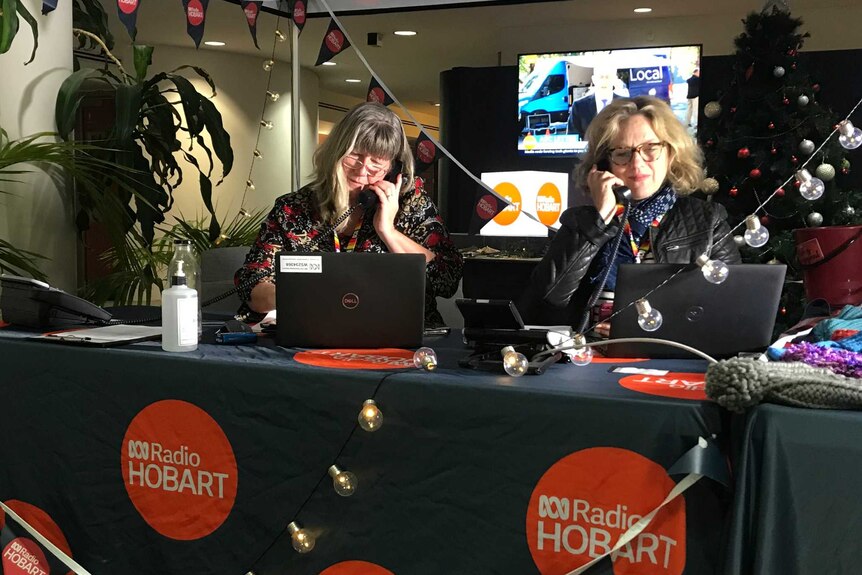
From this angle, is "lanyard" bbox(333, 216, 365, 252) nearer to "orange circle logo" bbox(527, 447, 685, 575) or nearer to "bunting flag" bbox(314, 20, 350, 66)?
"orange circle logo" bbox(527, 447, 685, 575)

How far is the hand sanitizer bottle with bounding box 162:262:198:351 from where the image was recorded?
1.68 m

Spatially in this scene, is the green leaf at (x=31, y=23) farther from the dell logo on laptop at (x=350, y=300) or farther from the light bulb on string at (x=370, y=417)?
the light bulb on string at (x=370, y=417)

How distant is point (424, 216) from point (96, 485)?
1.23 meters

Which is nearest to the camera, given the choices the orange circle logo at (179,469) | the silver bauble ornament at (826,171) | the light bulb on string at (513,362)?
the light bulb on string at (513,362)

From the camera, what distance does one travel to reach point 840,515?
1.16m

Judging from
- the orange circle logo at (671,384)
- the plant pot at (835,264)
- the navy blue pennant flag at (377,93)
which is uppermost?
the navy blue pennant flag at (377,93)

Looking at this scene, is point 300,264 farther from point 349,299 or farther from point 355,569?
point 355,569

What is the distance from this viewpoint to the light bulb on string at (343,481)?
1460 millimetres

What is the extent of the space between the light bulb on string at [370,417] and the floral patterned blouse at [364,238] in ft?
3.16

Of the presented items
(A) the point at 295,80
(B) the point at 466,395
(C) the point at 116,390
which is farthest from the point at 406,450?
(A) the point at 295,80

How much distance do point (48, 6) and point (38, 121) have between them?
45 cm

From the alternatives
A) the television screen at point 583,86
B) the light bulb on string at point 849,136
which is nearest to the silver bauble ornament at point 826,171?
the television screen at point 583,86

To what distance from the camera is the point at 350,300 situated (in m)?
1.75

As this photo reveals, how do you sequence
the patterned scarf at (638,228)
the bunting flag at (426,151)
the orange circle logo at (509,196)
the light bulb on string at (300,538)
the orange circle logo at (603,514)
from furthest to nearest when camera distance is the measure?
1. the orange circle logo at (509,196)
2. the bunting flag at (426,151)
3. the patterned scarf at (638,228)
4. the light bulb on string at (300,538)
5. the orange circle logo at (603,514)
